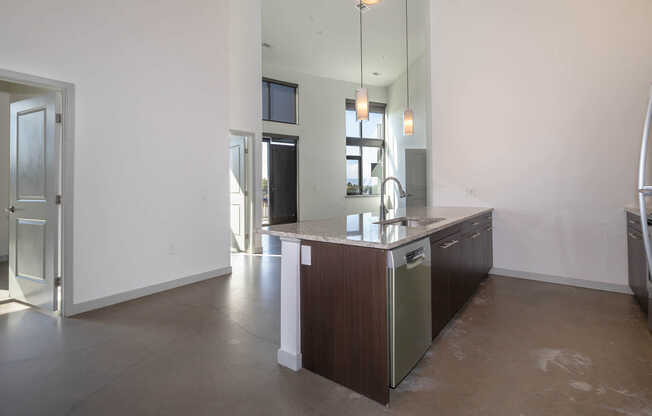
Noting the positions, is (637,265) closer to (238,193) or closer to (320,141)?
(238,193)

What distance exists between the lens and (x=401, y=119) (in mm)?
8812

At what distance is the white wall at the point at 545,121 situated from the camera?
3.37 metres

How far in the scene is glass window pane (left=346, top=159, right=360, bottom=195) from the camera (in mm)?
9225

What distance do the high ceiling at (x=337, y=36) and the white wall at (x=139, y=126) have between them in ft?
7.45

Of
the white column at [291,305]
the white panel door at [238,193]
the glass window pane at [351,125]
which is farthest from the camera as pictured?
the glass window pane at [351,125]

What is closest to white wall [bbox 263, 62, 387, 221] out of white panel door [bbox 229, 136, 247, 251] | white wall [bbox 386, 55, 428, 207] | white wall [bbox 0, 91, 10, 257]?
white wall [bbox 386, 55, 428, 207]

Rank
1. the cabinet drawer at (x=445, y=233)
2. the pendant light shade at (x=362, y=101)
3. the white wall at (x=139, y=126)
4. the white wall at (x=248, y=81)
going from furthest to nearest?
the white wall at (x=248, y=81), the pendant light shade at (x=362, y=101), the white wall at (x=139, y=126), the cabinet drawer at (x=445, y=233)

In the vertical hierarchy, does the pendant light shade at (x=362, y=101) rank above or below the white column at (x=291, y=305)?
above

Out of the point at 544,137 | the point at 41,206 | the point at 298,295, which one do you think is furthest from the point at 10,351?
the point at 544,137

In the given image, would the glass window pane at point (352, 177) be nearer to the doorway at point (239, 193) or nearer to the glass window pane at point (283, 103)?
the glass window pane at point (283, 103)

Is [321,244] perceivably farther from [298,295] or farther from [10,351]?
[10,351]

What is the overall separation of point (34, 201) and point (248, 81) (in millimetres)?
3257

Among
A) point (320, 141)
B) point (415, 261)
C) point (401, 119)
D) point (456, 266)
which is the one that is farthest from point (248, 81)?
point (401, 119)

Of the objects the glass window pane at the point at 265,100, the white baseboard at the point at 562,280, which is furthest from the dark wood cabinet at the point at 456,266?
the glass window pane at the point at 265,100
